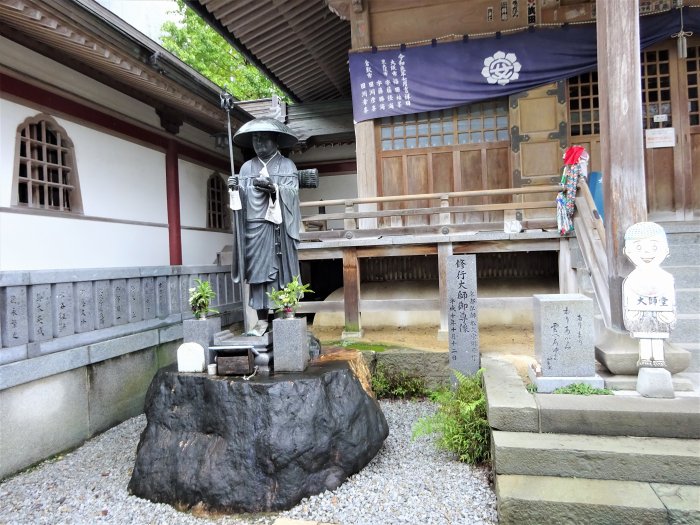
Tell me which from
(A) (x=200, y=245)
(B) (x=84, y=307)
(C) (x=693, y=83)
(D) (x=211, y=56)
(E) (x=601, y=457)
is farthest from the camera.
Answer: (D) (x=211, y=56)

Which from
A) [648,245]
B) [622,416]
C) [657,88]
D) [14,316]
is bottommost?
[622,416]

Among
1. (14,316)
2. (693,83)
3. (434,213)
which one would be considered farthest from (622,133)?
(14,316)

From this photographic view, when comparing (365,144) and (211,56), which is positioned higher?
(211,56)

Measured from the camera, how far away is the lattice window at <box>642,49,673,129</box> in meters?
8.16

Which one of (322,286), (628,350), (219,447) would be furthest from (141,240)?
(628,350)

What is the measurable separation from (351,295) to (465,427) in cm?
347

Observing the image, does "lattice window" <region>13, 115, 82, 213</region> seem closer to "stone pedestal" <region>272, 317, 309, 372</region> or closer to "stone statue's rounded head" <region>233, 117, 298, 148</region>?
"stone statue's rounded head" <region>233, 117, 298, 148</region>

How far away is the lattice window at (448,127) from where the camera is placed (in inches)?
338

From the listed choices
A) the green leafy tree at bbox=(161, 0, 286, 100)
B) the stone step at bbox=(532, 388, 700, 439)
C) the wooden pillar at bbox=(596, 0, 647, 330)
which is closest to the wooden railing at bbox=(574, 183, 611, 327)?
the wooden pillar at bbox=(596, 0, 647, 330)

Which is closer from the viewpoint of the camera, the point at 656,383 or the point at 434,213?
the point at 656,383

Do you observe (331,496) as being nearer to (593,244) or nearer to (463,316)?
(463,316)

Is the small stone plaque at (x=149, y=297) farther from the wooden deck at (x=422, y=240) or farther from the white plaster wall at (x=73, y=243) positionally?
the wooden deck at (x=422, y=240)

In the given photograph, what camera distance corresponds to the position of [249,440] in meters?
3.68

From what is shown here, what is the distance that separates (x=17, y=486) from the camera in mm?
4266
